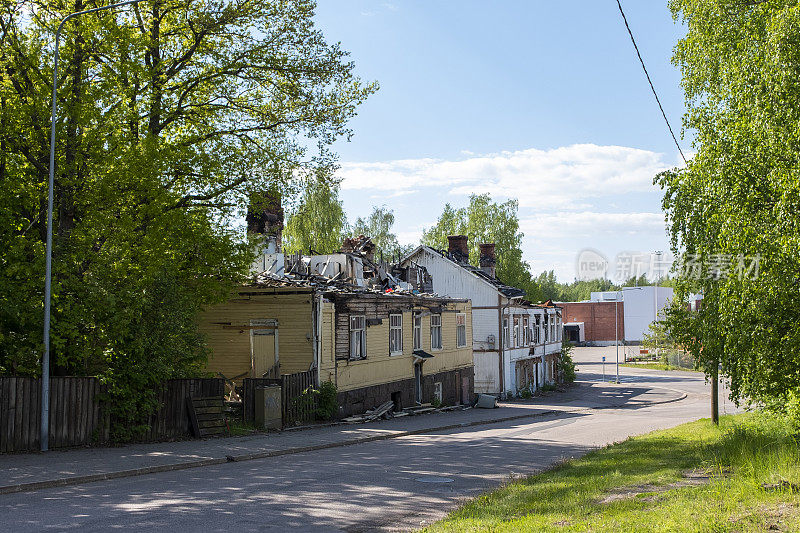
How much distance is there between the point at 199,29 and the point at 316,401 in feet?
43.0

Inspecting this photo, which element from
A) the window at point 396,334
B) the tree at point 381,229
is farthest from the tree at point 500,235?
the window at point 396,334

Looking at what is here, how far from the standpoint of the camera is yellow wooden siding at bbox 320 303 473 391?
2542 cm

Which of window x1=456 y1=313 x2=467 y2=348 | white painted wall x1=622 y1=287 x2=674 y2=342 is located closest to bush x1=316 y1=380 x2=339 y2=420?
window x1=456 y1=313 x2=467 y2=348

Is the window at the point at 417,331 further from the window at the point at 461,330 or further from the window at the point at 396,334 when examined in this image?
the window at the point at 461,330

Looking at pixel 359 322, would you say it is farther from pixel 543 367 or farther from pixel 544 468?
pixel 543 367

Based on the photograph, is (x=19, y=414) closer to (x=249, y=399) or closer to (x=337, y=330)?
(x=249, y=399)

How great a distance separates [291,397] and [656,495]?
1465cm

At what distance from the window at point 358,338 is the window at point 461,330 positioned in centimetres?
1147

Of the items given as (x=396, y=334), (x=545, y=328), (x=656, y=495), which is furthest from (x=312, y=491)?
(x=545, y=328)

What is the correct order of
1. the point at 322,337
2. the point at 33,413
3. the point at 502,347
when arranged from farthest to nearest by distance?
1. the point at 502,347
2. the point at 322,337
3. the point at 33,413

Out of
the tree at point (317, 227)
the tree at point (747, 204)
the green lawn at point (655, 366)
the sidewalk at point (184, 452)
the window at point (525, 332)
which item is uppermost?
the tree at point (317, 227)

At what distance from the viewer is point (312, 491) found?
12000 mm

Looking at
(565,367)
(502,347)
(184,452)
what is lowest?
(565,367)

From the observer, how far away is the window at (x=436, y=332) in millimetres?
35094
